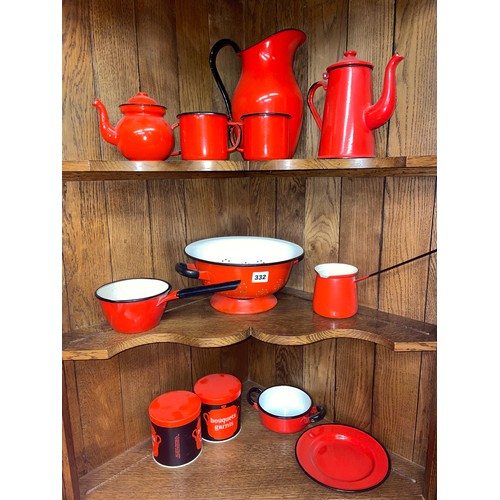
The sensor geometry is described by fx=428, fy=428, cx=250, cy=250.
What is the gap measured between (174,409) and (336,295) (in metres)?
0.53

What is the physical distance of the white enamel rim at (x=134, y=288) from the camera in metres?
1.09

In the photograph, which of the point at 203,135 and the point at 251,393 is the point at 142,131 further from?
the point at 251,393

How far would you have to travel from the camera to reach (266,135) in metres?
0.95

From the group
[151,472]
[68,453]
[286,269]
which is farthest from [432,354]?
[68,453]

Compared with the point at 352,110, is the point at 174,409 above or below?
below

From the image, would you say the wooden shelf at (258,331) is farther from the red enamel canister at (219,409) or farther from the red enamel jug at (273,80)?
the red enamel jug at (273,80)

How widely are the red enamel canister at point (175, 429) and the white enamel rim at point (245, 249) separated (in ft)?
1.34

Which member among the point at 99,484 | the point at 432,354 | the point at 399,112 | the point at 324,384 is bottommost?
Answer: the point at 99,484

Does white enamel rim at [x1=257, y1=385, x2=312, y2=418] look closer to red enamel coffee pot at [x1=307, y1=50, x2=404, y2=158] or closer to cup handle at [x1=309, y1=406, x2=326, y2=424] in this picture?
cup handle at [x1=309, y1=406, x2=326, y2=424]

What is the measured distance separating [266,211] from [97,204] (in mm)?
541

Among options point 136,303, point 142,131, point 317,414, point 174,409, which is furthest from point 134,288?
point 317,414

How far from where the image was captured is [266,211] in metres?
1.39

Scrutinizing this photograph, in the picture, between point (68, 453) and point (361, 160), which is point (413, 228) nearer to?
point (361, 160)

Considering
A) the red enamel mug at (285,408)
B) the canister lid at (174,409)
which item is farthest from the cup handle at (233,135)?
the red enamel mug at (285,408)
